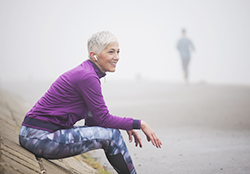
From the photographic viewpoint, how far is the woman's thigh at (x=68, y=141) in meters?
2.48

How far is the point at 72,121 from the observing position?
2.62 metres

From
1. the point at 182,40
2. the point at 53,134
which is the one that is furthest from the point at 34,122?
the point at 182,40

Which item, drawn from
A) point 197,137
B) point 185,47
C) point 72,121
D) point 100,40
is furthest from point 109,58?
point 185,47

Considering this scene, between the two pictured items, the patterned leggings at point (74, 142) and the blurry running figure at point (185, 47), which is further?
the blurry running figure at point (185, 47)

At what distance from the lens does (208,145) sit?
5.13 meters

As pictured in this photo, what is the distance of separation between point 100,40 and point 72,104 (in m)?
0.66

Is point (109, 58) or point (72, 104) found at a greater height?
point (109, 58)

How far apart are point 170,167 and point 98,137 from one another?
177 centimetres

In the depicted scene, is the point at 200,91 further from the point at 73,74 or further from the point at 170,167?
the point at 73,74

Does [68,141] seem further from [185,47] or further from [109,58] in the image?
[185,47]

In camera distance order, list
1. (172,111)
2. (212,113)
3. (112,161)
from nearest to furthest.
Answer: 1. (112,161)
2. (212,113)
3. (172,111)

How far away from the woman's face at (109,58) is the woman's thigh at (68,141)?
0.61m

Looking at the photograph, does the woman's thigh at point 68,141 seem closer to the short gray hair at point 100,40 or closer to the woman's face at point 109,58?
the woman's face at point 109,58

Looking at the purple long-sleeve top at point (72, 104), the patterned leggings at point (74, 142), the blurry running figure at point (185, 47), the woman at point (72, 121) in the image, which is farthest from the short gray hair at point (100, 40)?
the blurry running figure at point (185, 47)
